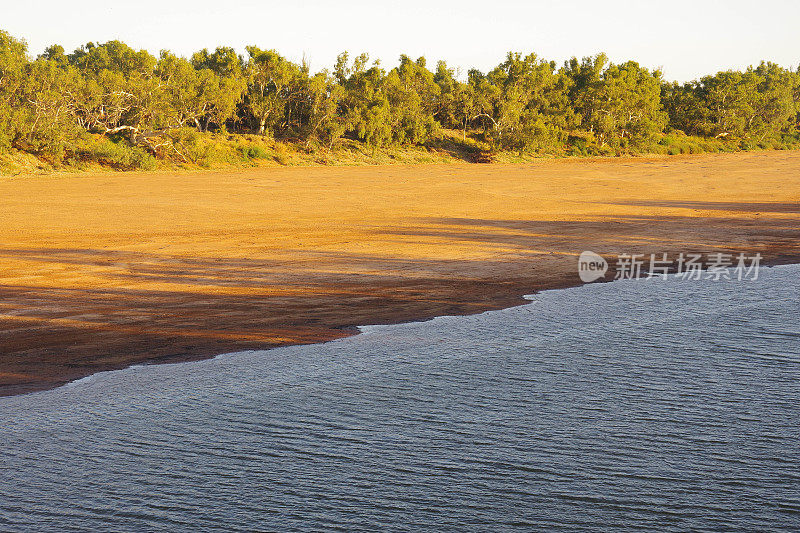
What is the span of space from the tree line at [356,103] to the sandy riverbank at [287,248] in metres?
6.96

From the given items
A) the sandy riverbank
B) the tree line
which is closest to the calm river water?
the sandy riverbank

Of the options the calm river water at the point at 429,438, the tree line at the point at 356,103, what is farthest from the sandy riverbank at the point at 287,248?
the tree line at the point at 356,103

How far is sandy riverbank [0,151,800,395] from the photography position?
8.79 metres

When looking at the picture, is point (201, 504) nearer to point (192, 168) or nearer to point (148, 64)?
point (192, 168)

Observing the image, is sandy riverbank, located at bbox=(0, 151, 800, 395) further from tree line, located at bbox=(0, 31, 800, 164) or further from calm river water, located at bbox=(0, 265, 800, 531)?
tree line, located at bbox=(0, 31, 800, 164)

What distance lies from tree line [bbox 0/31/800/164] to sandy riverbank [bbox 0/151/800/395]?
696 centimetres

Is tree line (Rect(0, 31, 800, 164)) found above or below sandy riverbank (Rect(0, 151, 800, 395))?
above

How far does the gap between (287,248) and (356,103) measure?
114 ft

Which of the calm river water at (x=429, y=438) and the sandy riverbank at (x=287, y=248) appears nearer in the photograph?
the calm river water at (x=429, y=438)

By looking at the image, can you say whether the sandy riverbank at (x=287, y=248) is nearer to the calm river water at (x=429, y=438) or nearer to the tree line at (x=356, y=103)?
the calm river water at (x=429, y=438)

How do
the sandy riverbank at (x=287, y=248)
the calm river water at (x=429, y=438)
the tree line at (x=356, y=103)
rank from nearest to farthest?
the calm river water at (x=429, y=438), the sandy riverbank at (x=287, y=248), the tree line at (x=356, y=103)

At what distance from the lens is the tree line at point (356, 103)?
3778 cm

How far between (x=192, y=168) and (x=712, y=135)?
49845 millimetres

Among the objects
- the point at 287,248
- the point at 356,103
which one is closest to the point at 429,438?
the point at 287,248
